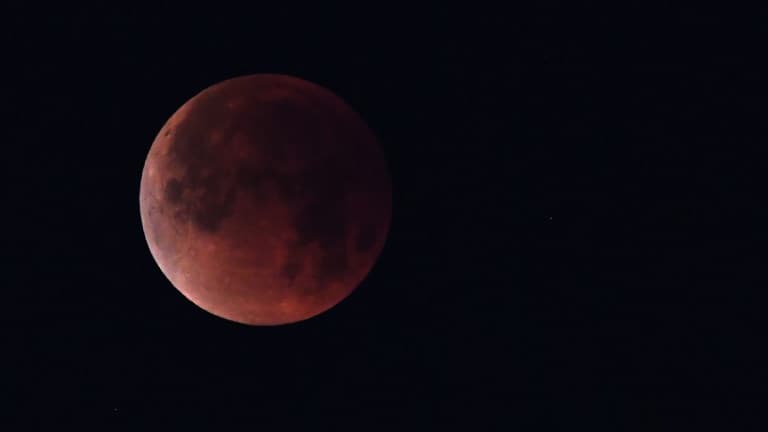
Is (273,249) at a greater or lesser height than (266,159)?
lesser

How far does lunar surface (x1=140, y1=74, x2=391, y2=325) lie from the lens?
6.98 m

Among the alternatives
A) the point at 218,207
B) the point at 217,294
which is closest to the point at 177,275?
the point at 217,294

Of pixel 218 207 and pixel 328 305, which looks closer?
pixel 218 207

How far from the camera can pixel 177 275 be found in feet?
24.7

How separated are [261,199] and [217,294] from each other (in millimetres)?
1023

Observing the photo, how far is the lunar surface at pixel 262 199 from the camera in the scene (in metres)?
6.98

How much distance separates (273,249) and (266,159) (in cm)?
74

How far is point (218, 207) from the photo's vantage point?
6.98 metres

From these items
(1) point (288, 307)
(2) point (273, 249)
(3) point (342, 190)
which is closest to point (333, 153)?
(3) point (342, 190)

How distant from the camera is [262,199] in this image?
6953 mm

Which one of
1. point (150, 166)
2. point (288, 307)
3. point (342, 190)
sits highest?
point (150, 166)

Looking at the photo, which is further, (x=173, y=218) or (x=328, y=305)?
(x=328, y=305)

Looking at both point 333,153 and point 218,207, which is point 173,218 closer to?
point 218,207

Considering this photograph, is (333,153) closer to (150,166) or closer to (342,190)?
(342,190)
